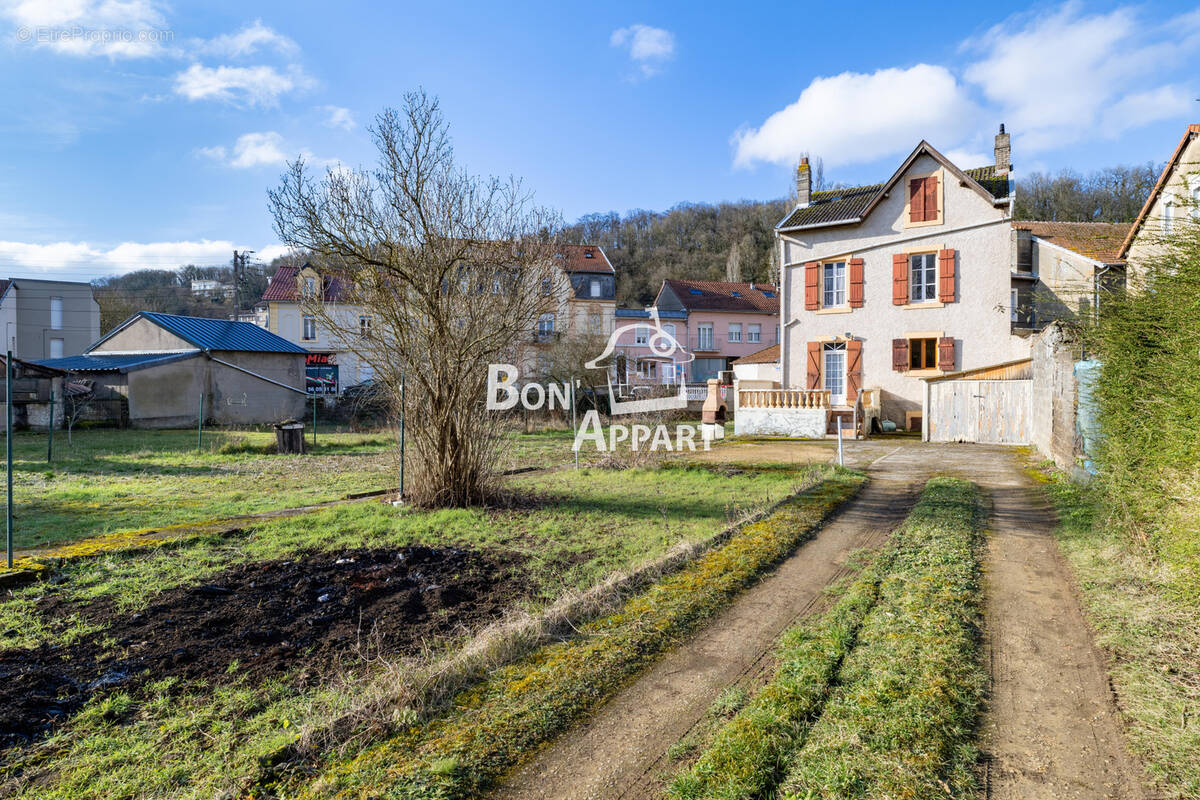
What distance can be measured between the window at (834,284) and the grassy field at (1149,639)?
59.5 ft

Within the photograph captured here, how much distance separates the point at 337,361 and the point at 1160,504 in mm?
40693

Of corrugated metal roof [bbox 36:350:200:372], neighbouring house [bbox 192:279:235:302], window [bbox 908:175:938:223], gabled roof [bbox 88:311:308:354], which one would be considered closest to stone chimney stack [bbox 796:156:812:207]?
window [bbox 908:175:938:223]

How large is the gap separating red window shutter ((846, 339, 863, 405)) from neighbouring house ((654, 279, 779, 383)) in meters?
19.3

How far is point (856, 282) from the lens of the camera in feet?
75.4

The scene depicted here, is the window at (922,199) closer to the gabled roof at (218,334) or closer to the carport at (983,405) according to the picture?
the carport at (983,405)

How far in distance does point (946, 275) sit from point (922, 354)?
2678 mm

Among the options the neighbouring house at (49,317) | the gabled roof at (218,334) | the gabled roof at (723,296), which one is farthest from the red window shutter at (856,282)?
the neighbouring house at (49,317)

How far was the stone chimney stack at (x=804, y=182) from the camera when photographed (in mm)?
25734

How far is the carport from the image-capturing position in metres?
16.7

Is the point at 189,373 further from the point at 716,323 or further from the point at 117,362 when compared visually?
the point at 716,323

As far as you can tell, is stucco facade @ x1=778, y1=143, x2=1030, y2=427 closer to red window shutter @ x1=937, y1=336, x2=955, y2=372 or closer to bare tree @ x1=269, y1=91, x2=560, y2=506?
red window shutter @ x1=937, y1=336, x2=955, y2=372

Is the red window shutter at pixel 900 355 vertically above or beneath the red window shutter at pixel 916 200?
beneath

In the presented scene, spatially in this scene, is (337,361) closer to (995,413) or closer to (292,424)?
(292,424)

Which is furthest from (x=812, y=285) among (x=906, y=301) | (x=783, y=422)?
(x=783, y=422)
